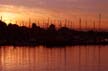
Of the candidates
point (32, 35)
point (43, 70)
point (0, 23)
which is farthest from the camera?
point (32, 35)

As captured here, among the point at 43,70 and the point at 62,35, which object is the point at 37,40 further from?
the point at 43,70

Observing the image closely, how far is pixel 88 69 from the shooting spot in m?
53.3

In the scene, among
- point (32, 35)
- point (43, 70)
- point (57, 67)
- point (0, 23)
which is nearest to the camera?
point (43, 70)

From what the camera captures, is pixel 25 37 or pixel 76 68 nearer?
pixel 76 68

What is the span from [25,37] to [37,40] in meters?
4.94

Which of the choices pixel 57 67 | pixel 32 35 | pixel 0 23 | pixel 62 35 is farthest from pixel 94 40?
pixel 57 67

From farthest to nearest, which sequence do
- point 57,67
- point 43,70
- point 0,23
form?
point 0,23 < point 57,67 < point 43,70

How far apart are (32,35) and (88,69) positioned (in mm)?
121981

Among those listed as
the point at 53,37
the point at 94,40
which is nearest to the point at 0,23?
the point at 53,37

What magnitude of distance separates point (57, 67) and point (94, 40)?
122 meters

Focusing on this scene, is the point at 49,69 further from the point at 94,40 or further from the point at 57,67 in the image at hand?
the point at 94,40

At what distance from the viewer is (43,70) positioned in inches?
2047

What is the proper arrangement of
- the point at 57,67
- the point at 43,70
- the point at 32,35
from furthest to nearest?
the point at 32,35
the point at 57,67
the point at 43,70

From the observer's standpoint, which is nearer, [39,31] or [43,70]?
[43,70]
